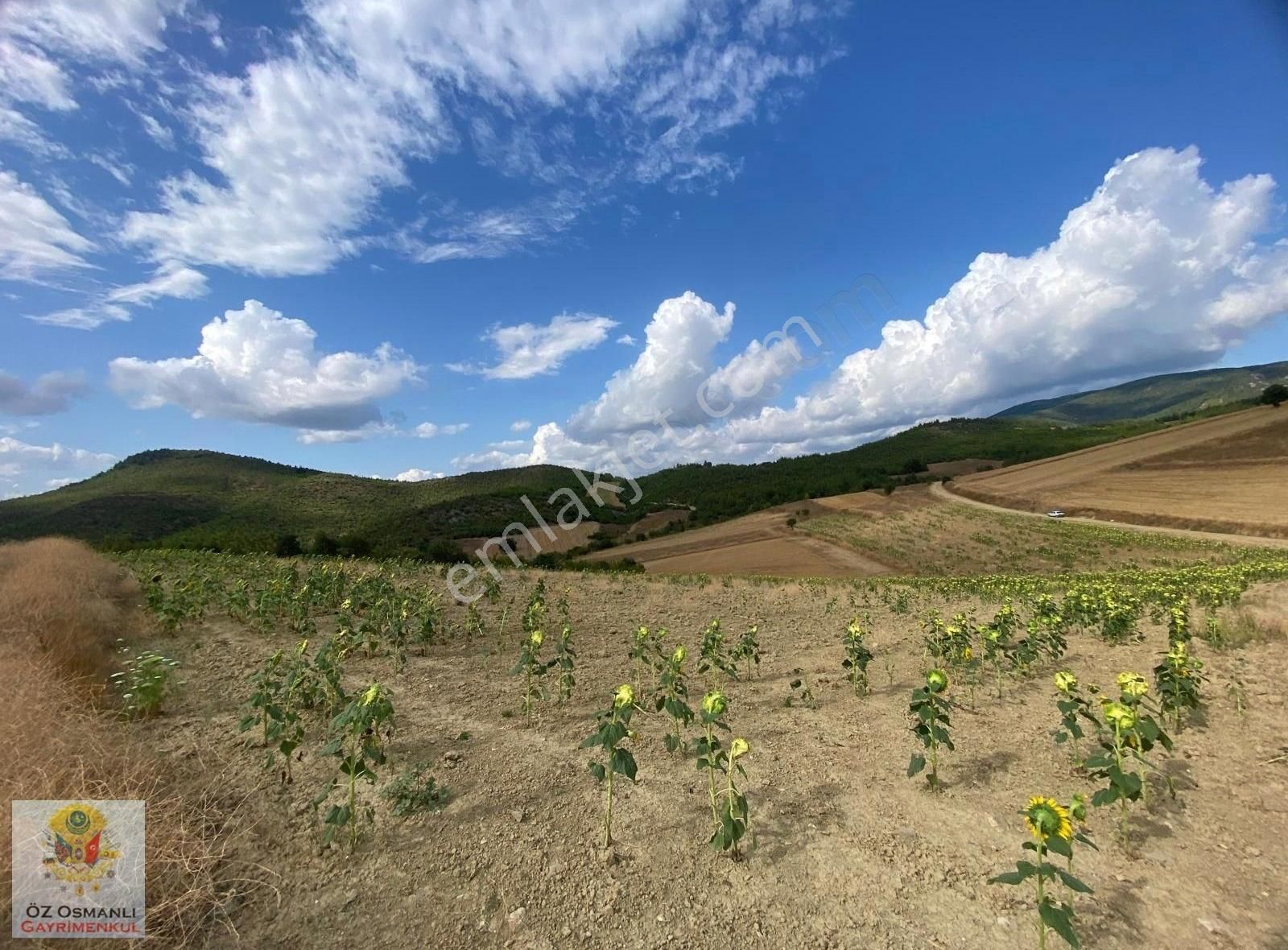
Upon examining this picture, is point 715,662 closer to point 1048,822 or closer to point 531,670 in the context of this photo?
point 531,670

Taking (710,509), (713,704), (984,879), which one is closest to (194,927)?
(713,704)

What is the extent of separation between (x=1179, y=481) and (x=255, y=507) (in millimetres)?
97896

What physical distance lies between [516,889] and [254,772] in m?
3.09

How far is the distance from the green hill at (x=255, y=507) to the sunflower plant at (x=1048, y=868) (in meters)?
39.1

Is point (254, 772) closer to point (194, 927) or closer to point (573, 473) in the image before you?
point (194, 927)

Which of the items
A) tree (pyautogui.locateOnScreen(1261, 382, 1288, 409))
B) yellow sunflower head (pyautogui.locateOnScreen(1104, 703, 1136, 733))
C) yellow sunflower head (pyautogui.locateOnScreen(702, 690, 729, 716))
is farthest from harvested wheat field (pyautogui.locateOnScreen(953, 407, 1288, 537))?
yellow sunflower head (pyautogui.locateOnScreen(702, 690, 729, 716))

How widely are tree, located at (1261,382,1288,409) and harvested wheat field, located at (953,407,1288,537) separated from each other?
8.67ft

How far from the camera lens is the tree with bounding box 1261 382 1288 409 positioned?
216ft

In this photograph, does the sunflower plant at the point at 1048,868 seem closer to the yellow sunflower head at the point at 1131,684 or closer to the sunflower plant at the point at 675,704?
the yellow sunflower head at the point at 1131,684

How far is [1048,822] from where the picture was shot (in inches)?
119

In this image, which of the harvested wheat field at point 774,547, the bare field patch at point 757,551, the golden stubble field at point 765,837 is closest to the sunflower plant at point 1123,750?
the golden stubble field at point 765,837

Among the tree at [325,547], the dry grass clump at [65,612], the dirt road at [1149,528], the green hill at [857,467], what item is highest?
the dry grass clump at [65,612]

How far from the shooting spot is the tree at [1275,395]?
6578 cm

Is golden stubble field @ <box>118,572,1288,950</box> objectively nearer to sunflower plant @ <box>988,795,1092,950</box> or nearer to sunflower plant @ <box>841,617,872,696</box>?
sunflower plant @ <box>841,617,872,696</box>
